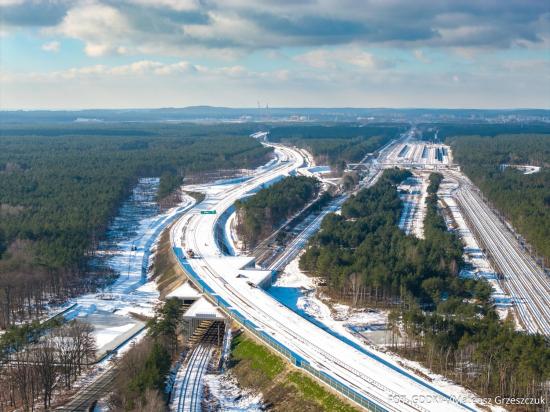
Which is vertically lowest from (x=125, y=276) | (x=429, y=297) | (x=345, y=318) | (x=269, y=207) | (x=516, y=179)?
(x=125, y=276)

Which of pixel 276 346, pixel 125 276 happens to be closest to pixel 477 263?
pixel 276 346

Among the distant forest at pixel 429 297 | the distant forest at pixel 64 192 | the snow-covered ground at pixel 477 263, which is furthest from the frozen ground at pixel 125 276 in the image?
the snow-covered ground at pixel 477 263

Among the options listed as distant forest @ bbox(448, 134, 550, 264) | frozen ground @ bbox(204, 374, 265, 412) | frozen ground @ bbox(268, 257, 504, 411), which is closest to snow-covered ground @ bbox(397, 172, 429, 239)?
distant forest @ bbox(448, 134, 550, 264)

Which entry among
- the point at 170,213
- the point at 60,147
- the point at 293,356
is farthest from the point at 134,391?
the point at 60,147

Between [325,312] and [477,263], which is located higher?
[477,263]

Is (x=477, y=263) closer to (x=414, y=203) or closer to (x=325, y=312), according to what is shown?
(x=325, y=312)

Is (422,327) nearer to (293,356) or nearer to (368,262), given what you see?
(293,356)
